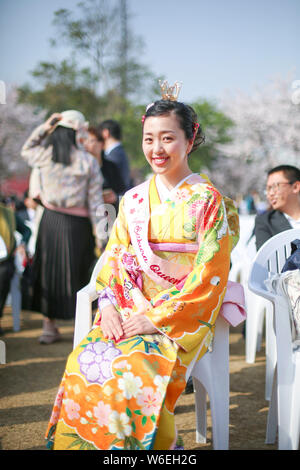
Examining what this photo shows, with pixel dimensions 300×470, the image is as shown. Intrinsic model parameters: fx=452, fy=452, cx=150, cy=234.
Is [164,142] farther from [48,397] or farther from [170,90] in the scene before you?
[48,397]

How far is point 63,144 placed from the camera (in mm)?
4117

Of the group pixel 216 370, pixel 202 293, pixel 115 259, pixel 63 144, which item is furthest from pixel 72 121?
pixel 216 370

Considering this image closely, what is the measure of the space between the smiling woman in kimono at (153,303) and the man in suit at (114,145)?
2941 millimetres

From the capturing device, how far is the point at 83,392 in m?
1.76

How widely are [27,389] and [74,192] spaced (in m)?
1.77

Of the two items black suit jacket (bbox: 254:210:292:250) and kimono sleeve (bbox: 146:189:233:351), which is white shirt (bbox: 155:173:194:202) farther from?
black suit jacket (bbox: 254:210:292:250)

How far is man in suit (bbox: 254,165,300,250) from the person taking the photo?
3.31 meters

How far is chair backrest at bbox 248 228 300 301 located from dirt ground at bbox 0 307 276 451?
840 millimetres

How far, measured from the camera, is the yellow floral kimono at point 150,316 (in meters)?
1.71

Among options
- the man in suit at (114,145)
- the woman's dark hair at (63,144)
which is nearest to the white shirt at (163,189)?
the woman's dark hair at (63,144)

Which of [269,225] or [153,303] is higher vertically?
[269,225]

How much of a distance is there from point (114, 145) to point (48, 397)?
10.4 ft
